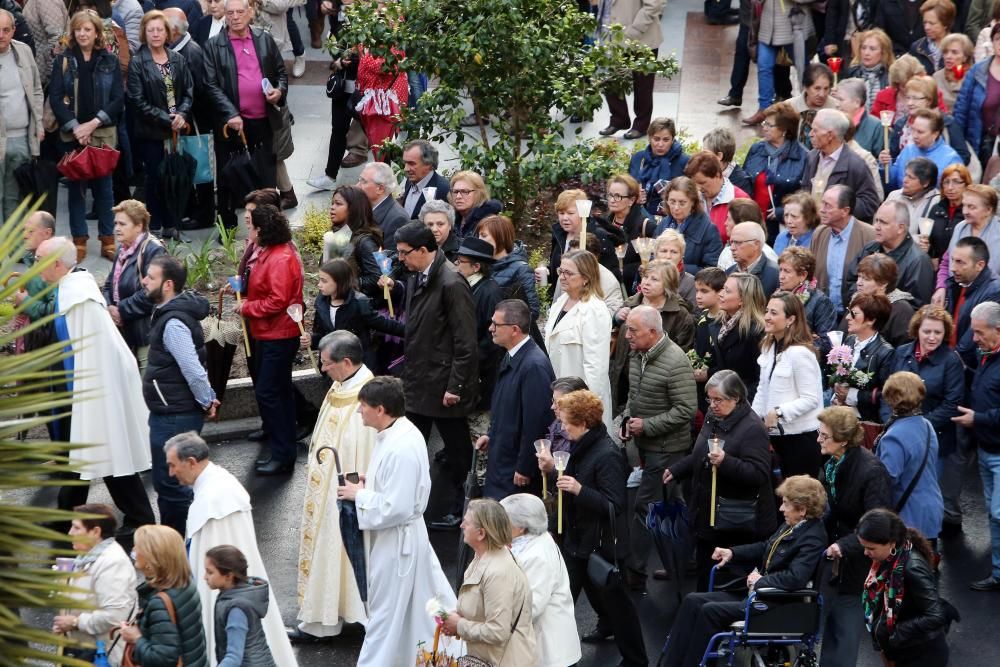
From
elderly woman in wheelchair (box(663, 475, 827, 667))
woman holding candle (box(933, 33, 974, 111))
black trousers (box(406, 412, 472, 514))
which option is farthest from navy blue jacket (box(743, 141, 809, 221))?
elderly woman in wheelchair (box(663, 475, 827, 667))

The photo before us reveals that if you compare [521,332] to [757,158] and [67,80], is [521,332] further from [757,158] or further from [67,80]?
[67,80]

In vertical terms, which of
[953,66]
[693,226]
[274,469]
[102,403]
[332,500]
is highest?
[953,66]

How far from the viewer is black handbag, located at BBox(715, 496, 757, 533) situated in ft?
28.9

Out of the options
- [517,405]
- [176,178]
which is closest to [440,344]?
[517,405]

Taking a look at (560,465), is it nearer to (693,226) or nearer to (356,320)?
(356,320)

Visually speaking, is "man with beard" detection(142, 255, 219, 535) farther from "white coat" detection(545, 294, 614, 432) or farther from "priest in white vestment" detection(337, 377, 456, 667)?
"white coat" detection(545, 294, 614, 432)

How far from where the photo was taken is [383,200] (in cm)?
1160

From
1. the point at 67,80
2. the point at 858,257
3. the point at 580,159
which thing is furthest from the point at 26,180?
the point at 858,257

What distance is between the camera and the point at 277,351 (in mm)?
11031

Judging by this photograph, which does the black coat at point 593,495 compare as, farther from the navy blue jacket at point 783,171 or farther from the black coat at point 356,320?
the navy blue jacket at point 783,171

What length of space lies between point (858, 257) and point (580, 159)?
3081mm

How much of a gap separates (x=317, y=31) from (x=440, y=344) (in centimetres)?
1001

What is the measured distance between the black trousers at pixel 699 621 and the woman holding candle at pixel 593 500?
32cm

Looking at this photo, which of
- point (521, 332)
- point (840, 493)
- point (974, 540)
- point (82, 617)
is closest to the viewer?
point (82, 617)
